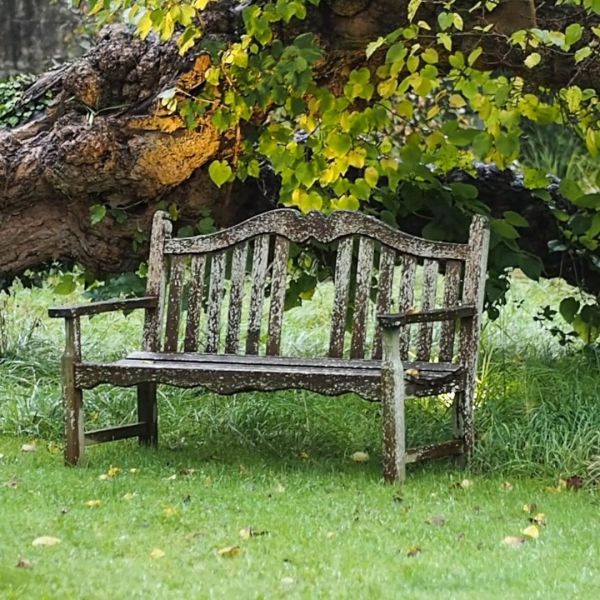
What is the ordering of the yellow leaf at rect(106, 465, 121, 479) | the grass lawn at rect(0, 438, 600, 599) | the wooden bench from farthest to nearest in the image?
the yellow leaf at rect(106, 465, 121, 479) → the wooden bench → the grass lawn at rect(0, 438, 600, 599)

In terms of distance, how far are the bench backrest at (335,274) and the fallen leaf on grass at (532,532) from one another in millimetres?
1217

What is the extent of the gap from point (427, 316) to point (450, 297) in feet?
1.55

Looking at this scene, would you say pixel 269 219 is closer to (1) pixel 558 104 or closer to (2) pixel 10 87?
(1) pixel 558 104

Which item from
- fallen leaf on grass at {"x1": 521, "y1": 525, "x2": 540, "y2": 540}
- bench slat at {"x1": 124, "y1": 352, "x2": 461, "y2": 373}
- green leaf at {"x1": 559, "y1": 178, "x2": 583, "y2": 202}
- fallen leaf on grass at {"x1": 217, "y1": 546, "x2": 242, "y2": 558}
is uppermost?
green leaf at {"x1": 559, "y1": 178, "x2": 583, "y2": 202}

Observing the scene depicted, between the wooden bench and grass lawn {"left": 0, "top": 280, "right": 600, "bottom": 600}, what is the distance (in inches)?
9.6

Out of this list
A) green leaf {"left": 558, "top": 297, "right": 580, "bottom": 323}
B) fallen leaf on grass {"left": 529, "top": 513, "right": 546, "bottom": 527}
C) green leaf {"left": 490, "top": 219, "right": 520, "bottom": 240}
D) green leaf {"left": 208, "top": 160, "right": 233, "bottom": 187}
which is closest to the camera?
fallen leaf on grass {"left": 529, "top": 513, "right": 546, "bottom": 527}

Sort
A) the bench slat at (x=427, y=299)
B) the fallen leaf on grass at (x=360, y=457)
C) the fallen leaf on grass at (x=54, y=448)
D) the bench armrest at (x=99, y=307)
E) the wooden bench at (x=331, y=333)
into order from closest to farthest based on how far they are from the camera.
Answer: the wooden bench at (x=331, y=333) → the bench armrest at (x=99, y=307) → the bench slat at (x=427, y=299) → the fallen leaf on grass at (x=360, y=457) → the fallen leaf on grass at (x=54, y=448)

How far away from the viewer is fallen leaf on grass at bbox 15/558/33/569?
3.59m

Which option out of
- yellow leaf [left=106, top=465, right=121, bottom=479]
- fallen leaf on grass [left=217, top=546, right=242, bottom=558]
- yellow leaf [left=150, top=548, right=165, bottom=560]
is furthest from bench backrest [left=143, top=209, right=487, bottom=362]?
yellow leaf [left=150, top=548, right=165, bottom=560]

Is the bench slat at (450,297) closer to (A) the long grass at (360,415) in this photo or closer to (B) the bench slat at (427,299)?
(B) the bench slat at (427,299)

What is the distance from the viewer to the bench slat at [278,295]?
5410 mm

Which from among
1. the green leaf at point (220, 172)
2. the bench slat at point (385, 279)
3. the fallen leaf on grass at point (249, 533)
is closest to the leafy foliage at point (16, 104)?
the green leaf at point (220, 172)

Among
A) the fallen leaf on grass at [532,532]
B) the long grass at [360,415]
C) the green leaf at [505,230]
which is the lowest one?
the long grass at [360,415]

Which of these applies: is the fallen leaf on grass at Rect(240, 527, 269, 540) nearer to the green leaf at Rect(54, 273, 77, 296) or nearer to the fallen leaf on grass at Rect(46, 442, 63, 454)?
the fallen leaf on grass at Rect(46, 442, 63, 454)
